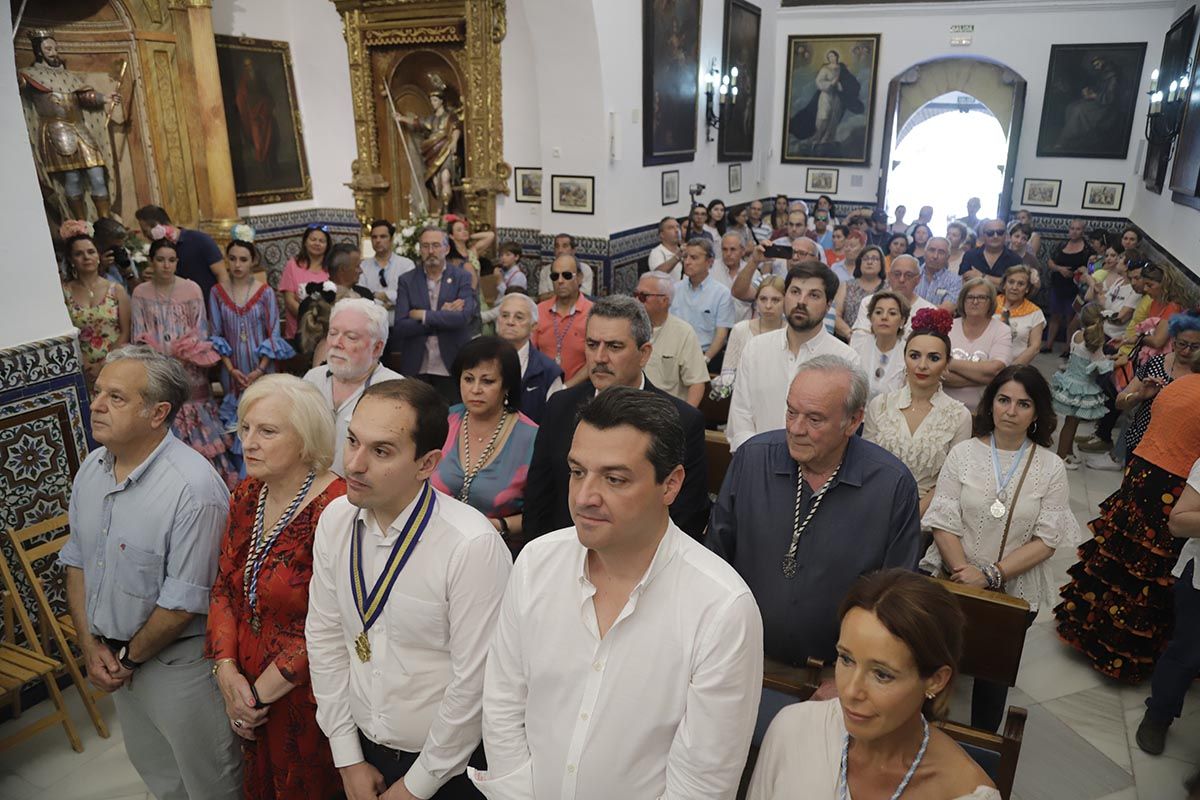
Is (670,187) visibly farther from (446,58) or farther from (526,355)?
(526,355)

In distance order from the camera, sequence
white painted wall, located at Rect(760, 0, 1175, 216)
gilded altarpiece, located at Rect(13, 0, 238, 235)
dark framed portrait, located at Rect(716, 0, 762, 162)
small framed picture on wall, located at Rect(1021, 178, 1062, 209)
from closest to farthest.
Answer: gilded altarpiece, located at Rect(13, 0, 238, 235) < dark framed portrait, located at Rect(716, 0, 762, 162) < white painted wall, located at Rect(760, 0, 1175, 216) < small framed picture on wall, located at Rect(1021, 178, 1062, 209)

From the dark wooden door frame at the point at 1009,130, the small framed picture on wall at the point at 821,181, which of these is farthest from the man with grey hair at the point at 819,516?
the small framed picture on wall at the point at 821,181

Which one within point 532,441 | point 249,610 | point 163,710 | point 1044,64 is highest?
point 1044,64

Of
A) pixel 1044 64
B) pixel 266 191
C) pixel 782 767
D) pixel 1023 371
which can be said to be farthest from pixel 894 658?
pixel 1044 64

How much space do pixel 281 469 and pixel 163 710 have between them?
0.97 m

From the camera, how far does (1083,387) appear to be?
684 centimetres

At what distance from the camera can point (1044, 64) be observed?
12383 millimetres

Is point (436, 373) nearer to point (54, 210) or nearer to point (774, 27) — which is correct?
point (54, 210)

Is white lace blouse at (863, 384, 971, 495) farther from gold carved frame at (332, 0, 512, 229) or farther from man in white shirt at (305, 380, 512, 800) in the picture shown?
gold carved frame at (332, 0, 512, 229)

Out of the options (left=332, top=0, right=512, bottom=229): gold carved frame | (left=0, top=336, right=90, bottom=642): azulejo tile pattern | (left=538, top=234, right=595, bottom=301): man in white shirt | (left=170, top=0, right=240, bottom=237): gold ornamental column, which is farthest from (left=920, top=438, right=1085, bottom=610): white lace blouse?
(left=170, top=0, right=240, bottom=237): gold ornamental column

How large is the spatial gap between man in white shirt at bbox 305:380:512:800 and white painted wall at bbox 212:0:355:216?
9024mm

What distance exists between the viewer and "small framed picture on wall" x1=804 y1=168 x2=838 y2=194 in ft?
45.9

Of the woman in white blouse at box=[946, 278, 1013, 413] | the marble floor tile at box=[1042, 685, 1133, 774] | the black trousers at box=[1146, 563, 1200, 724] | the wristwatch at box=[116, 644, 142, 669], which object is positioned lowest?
the marble floor tile at box=[1042, 685, 1133, 774]

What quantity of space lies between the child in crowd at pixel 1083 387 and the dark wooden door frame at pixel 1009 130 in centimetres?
666
